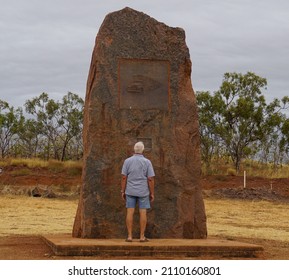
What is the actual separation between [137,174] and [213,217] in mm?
10540

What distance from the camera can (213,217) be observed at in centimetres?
2139

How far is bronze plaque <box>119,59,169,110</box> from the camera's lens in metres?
12.6

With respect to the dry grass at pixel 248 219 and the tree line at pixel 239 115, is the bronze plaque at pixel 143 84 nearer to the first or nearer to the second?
the dry grass at pixel 248 219

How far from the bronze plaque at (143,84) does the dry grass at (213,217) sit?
402 cm

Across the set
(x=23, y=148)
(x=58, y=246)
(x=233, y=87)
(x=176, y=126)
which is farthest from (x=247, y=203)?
(x=23, y=148)

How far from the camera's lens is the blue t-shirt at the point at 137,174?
1124 cm

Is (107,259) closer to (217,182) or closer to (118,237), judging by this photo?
(118,237)

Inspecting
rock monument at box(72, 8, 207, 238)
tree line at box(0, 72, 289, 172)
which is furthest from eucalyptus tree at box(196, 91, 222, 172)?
rock monument at box(72, 8, 207, 238)

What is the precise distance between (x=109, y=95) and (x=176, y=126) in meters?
1.36

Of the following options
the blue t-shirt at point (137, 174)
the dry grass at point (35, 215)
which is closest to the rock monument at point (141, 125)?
the blue t-shirt at point (137, 174)

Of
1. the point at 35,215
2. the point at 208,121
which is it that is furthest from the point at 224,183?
the point at 35,215

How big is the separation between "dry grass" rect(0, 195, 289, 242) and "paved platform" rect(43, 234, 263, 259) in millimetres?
4033

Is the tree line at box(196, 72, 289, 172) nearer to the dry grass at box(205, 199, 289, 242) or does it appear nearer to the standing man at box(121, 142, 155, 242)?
the dry grass at box(205, 199, 289, 242)

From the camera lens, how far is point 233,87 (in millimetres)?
37438
